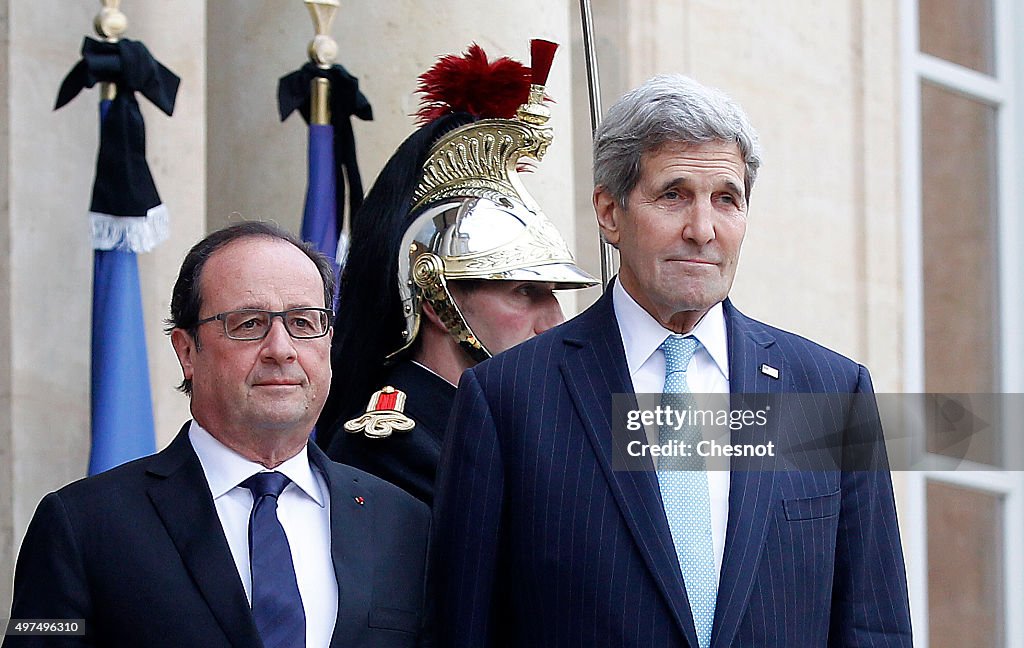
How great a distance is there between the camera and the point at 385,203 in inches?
157

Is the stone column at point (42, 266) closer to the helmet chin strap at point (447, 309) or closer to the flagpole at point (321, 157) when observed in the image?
the flagpole at point (321, 157)

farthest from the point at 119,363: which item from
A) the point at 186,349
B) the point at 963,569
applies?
the point at 963,569

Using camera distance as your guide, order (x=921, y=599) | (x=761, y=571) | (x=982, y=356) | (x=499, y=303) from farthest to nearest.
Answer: (x=982, y=356) < (x=921, y=599) < (x=499, y=303) < (x=761, y=571)

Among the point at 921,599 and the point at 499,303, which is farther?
the point at 921,599

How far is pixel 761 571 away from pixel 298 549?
0.70 meters

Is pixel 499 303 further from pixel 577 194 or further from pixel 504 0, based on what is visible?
pixel 577 194

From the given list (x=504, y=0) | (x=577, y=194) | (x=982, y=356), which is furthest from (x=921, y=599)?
(x=504, y=0)

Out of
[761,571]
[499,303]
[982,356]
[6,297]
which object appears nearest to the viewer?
[761,571]

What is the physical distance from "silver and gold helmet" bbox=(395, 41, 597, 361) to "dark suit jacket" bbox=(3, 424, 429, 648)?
917mm

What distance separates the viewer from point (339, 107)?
4859 millimetres

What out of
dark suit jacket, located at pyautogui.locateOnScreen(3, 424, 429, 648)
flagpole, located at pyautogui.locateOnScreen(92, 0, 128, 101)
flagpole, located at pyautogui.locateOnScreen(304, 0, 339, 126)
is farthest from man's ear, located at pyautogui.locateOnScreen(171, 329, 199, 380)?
flagpole, located at pyautogui.locateOnScreen(304, 0, 339, 126)

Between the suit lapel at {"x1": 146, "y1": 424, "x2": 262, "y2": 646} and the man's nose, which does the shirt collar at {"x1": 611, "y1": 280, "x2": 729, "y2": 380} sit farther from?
the suit lapel at {"x1": 146, "y1": 424, "x2": 262, "y2": 646}

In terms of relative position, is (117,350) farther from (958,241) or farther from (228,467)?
(958,241)

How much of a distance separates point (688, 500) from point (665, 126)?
565 mm
